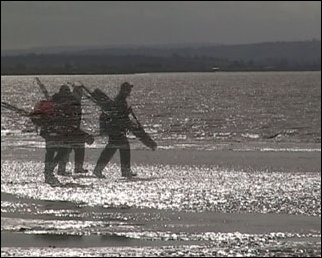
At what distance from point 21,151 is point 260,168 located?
20.6 feet

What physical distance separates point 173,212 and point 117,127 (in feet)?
26.9

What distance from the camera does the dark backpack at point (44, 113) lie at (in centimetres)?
1784

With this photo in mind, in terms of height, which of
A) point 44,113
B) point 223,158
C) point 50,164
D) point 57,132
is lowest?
point 223,158

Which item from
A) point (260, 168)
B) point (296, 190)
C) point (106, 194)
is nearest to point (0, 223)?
point (106, 194)

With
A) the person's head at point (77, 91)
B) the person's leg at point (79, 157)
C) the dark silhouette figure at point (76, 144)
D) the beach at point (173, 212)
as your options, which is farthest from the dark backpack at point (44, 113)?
the beach at point (173, 212)

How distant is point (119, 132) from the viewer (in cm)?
1844

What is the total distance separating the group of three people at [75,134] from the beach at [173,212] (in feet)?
0.84

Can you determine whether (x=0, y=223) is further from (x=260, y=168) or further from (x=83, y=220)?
(x=260, y=168)

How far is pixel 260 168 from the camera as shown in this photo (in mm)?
15680

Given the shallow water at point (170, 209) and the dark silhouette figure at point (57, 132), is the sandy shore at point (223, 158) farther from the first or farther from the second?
the dark silhouette figure at point (57, 132)

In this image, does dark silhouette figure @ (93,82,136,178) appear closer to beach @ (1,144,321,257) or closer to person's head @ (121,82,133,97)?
person's head @ (121,82,133,97)

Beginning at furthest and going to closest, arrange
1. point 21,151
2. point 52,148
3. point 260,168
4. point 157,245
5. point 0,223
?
point 21,151
point 52,148
point 260,168
point 0,223
point 157,245

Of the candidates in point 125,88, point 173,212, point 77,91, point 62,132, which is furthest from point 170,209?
point 62,132

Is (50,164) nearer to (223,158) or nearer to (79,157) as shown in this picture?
(79,157)
